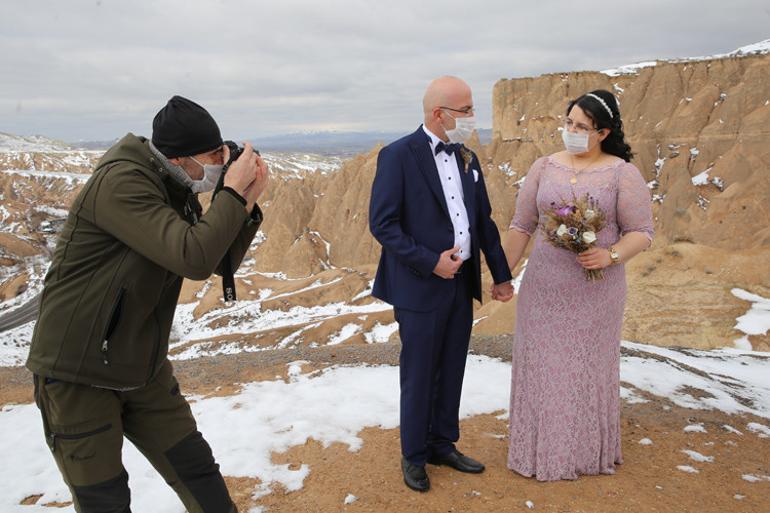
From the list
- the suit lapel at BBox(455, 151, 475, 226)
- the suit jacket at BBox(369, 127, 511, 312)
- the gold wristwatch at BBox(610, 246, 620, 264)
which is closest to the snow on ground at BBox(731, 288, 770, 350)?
the gold wristwatch at BBox(610, 246, 620, 264)

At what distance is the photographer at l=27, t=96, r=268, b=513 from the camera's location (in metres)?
2.13

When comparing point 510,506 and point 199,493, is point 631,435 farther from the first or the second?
point 199,493

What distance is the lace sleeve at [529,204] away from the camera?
3969 mm

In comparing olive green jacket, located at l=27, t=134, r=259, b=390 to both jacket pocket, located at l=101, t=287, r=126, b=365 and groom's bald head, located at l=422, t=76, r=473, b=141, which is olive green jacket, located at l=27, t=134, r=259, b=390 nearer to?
jacket pocket, located at l=101, t=287, r=126, b=365

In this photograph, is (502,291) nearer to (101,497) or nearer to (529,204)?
(529,204)

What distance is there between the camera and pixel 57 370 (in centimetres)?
223

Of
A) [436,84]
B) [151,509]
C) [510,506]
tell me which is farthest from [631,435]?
[151,509]

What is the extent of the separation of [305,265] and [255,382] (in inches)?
1560

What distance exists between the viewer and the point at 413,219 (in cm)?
357

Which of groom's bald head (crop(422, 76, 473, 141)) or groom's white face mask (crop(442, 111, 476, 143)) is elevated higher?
groom's bald head (crop(422, 76, 473, 141))

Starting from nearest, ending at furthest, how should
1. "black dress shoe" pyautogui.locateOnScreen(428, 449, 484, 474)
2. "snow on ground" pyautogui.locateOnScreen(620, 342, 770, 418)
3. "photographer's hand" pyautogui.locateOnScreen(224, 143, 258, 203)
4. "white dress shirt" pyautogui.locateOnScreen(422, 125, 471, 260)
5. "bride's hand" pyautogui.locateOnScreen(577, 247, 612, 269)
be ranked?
"photographer's hand" pyautogui.locateOnScreen(224, 143, 258, 203) → "bride's hand" pyautogui.locateOnScreen(577, 247, 612, 269) → "white dress shirt" pyautogui.locateOnScreen(422, 125, 471, 260) → "black dress shoe" pyautogui.locateOnScreen(428, 449, 484, 474) → "snow on ground" pyautogui.locateOnScreen(620, 342, 770, 418)

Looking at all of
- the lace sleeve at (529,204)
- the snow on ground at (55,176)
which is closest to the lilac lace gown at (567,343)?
the lace sleeve at (529,204)

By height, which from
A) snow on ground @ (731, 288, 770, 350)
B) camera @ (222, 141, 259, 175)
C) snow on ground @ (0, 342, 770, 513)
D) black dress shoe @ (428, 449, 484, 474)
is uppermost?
camera @ (222, 141, 259, 175)

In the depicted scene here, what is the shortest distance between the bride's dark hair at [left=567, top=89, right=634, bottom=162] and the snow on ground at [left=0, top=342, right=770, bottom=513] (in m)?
2.57
